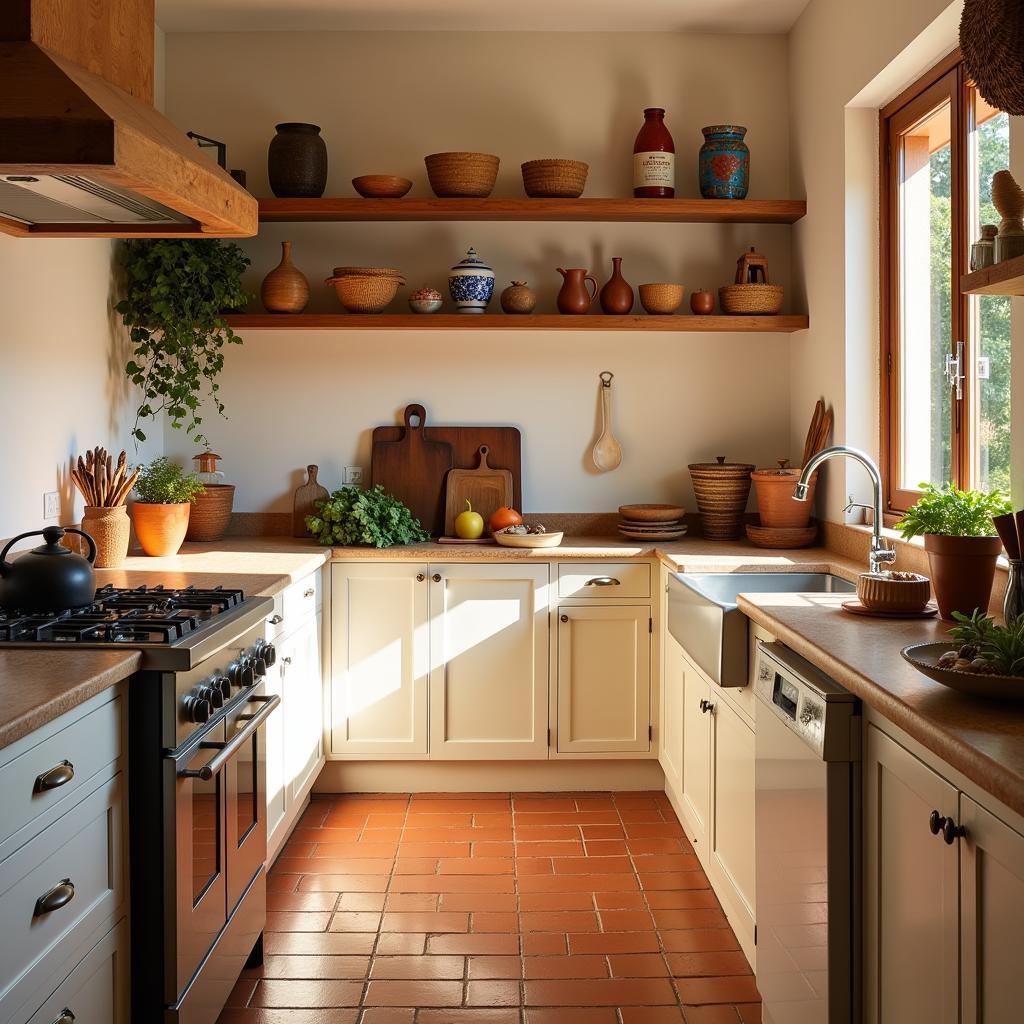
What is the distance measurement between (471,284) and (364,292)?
390mm

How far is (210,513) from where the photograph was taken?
4102mm

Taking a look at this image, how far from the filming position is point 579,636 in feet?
12.9

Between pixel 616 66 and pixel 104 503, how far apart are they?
8.22ft

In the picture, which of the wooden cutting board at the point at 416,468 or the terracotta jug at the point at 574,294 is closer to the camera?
the terracotta jug at the point at 574,294

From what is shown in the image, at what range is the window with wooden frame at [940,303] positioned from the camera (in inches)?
114

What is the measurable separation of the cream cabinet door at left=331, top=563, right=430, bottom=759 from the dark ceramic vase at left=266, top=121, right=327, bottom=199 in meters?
1.39

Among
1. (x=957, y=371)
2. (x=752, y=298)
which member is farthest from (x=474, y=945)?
(x=752, y=298)

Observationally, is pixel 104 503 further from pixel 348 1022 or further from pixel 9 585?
pixel 348 1022

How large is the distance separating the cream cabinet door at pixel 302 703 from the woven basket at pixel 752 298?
6.19 feet

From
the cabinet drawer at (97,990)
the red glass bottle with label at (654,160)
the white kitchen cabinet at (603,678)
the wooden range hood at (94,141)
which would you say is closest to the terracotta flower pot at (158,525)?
the wooden range hood at (94,141)

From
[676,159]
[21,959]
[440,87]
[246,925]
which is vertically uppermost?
[440,87]

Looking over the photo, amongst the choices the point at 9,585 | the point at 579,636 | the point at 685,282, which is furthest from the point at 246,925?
the point at 685,282

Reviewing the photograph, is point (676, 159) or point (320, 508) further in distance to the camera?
point (676, 159)

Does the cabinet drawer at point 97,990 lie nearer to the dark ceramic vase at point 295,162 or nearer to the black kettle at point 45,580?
the black kettle at point 45,580
